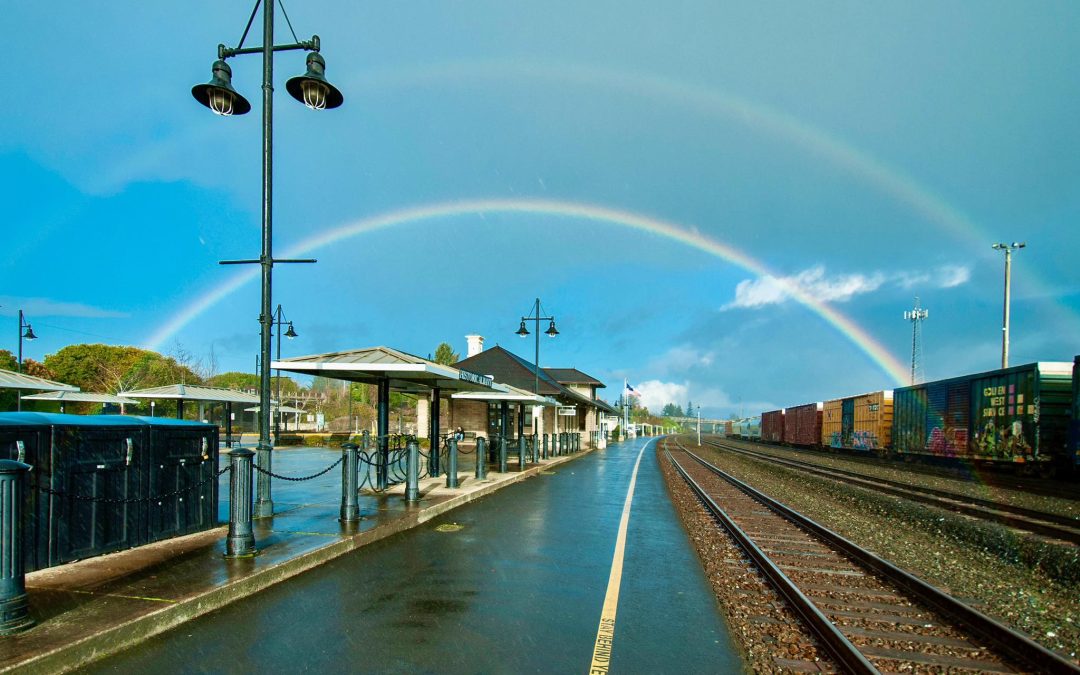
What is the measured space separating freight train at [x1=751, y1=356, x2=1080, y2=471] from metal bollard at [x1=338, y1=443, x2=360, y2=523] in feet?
59.6

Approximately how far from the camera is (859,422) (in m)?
34.8

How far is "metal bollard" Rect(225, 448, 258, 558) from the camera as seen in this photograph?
6.51m

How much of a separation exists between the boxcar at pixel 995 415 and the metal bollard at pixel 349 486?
18.3m

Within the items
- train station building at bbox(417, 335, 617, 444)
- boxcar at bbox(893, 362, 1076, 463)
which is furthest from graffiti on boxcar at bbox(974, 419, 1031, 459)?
train station building at bbox(417, 335, 617, 444)

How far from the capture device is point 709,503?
13.6 meters

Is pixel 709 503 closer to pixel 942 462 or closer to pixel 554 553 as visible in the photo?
pixel 554 553

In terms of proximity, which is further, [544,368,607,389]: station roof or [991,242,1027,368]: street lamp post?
[544,368,607,389]: station roof

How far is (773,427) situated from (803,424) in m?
11.8

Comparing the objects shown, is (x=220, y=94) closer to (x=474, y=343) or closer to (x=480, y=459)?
(x=480, y=459)

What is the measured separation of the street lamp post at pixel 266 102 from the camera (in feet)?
27.8

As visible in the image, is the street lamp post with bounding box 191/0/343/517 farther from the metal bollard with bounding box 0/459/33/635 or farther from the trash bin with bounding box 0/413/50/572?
the metal bollard with bounding box 0/459/33/635

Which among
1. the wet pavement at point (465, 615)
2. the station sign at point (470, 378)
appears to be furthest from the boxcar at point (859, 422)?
the wet pavement at point (465, 615)

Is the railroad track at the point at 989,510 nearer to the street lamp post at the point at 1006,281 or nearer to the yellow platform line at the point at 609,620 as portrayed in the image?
the yellow platform line at the point at 609,620

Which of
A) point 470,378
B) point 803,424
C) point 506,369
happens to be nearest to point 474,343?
point 506,369
